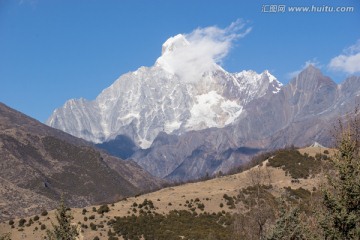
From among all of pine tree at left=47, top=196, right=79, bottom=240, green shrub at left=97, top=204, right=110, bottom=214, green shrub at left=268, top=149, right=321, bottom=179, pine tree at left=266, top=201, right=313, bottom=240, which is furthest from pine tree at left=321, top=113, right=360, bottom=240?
green shrub at left=268, top=149, right=321, bottom=179

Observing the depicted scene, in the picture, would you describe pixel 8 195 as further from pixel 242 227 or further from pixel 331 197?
pixel 331 197

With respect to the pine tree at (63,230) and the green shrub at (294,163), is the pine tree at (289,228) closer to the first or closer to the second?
the pine tree at (63,230)

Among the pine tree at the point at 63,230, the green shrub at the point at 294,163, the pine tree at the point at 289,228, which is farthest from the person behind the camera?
the green shrub at the point at 294,163

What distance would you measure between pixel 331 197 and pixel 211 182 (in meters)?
95.1

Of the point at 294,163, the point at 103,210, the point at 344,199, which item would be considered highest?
the point at 294,163

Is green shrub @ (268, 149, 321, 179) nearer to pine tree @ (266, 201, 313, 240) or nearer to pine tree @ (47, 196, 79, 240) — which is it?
pine tree @ (266, 201, 313, 240)

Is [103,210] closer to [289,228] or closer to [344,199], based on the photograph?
[289,228]

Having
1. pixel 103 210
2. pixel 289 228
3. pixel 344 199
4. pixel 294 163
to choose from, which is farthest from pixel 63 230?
pixel 294 163

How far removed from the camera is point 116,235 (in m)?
76.2

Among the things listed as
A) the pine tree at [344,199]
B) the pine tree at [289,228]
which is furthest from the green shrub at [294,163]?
the pine tree at [344,199]

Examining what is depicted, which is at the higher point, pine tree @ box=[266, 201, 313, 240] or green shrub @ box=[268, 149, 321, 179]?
green shrub @ box=[268, 149, 321, 179]

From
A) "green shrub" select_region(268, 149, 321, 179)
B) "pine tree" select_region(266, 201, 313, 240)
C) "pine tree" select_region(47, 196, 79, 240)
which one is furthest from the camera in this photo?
"green shrub" select_region(268, 149, 321, 179)

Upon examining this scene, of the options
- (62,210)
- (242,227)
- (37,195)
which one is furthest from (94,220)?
(37,195)

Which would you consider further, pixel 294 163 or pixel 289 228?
pixel 294 163
